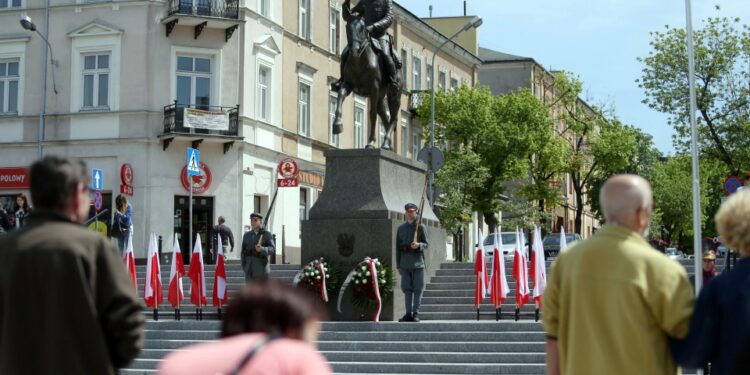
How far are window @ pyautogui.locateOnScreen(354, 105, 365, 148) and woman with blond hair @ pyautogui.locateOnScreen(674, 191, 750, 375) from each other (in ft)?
142

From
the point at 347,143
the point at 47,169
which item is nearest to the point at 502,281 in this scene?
the point at 47,169

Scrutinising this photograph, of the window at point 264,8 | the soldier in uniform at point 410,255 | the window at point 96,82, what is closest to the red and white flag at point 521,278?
the soldier in uniform at point 410,255

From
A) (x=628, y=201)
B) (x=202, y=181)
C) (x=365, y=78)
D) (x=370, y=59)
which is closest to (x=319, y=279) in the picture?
(x=365, y=78)

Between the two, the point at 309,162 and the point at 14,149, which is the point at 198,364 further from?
the point at 309,162

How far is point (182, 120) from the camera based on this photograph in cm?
3703

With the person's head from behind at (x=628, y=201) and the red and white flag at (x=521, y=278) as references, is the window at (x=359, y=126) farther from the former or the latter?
the person's head from behind at (x=628, y=201)

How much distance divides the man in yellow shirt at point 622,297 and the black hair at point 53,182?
2.30 meters

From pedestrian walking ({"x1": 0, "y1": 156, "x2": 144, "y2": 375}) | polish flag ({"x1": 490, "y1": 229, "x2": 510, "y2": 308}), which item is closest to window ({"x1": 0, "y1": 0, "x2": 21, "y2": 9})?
polish flag ({"x1": 490, "y1": 229, "x2": 510, "y2": 308})

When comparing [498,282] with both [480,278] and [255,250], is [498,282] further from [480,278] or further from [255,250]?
[255,250]

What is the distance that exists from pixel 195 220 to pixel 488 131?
21.0 m

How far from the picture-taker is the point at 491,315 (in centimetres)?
2031

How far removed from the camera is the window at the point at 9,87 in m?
38.6

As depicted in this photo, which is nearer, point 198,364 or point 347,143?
point 198,364

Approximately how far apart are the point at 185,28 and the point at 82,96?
13.1 ft
